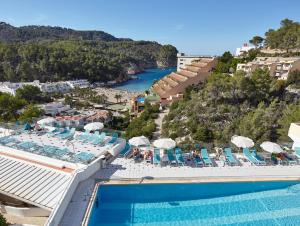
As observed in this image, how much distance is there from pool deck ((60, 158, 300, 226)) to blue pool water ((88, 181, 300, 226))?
10.8 inches

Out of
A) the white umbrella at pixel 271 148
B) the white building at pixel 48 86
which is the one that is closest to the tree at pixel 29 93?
the white building at pixel 48 86

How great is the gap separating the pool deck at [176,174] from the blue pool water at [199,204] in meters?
0.28

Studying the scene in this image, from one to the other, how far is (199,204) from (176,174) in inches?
67.5

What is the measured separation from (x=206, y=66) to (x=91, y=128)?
32.8 m

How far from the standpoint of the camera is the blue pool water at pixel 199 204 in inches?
350

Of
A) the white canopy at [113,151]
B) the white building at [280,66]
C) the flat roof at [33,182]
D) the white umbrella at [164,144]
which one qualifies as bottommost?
the flat roof at [33,182]

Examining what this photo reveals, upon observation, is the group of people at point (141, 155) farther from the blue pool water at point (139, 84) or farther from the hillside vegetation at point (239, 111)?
the blue pool water at point (139, 84)

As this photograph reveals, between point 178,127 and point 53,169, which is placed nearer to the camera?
point 53,169

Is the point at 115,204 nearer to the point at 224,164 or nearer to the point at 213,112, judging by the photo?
the point at 224,164

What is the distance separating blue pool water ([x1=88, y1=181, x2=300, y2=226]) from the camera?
8.89 meters

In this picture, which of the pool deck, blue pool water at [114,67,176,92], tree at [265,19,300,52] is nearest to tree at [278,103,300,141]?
the pool deck

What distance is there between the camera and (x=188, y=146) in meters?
14.1

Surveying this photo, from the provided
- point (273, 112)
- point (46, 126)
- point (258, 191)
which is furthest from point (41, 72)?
point (258, 191)

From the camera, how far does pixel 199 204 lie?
9.95 metres
